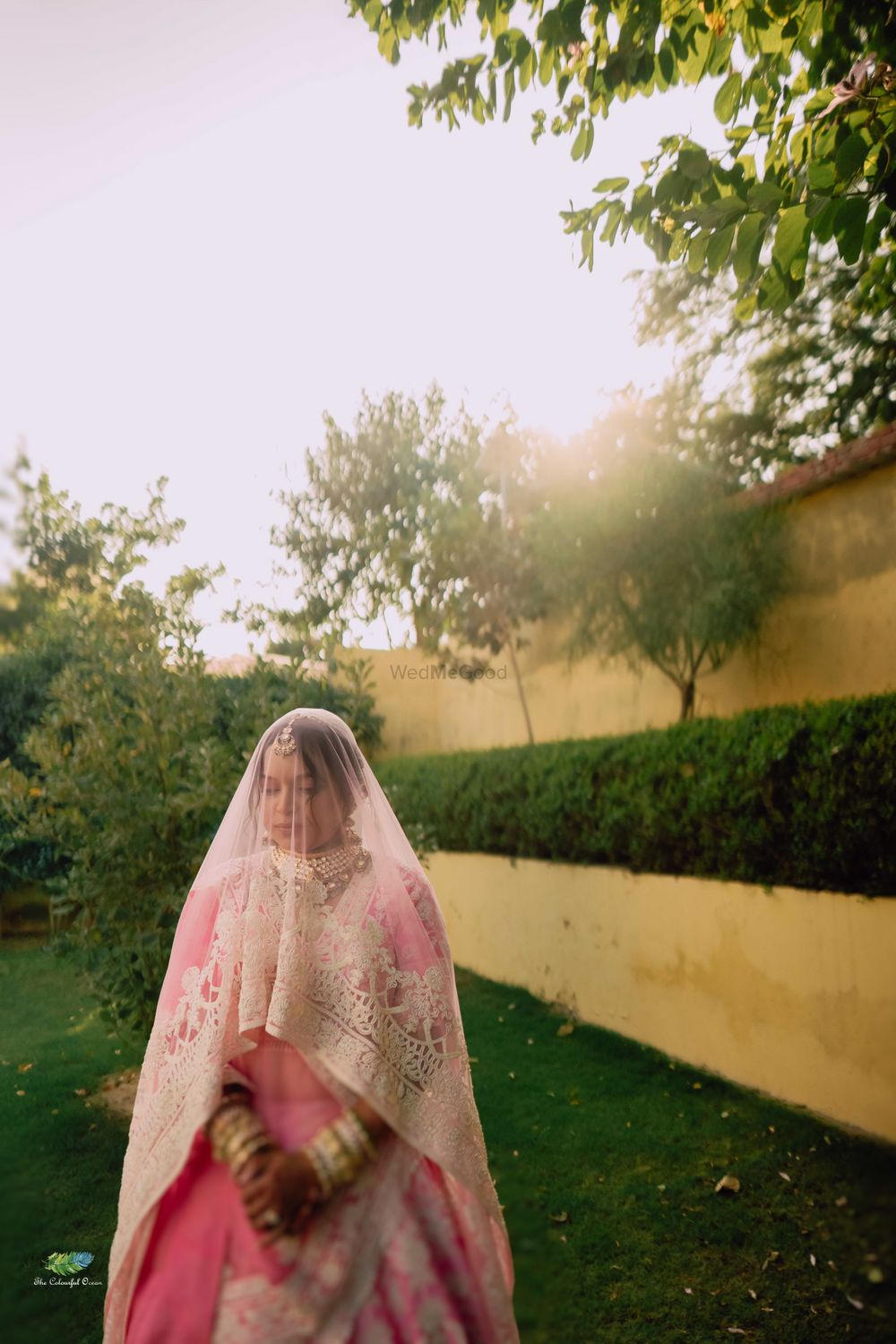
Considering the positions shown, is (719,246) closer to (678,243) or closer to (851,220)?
(678,243)

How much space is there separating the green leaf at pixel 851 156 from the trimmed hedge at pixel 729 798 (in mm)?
2717

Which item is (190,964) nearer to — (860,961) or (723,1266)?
(723,1266)

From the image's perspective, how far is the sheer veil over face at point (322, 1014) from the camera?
6.71 feet

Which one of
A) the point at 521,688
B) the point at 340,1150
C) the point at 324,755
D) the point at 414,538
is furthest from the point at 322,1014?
the point at 414,538

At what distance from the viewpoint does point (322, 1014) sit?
219cm

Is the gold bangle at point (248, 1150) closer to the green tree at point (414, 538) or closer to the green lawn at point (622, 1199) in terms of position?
the green lawn at point (622, 1199)

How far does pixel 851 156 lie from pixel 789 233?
0.27m

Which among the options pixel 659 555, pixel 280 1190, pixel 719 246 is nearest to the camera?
pixel 280 1190

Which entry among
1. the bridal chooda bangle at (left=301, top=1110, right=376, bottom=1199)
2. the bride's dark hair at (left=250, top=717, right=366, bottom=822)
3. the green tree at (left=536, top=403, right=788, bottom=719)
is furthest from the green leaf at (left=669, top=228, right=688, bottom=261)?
the green tree at (left=536, top=403, right=788, bottom=719)

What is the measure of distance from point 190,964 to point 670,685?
7.76 m

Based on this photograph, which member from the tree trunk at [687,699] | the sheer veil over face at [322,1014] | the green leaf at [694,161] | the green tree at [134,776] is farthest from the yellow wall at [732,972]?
the green leaf at [694,161]

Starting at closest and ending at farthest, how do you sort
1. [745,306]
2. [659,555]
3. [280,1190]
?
[280,1190]
[745,306]
[659,555]

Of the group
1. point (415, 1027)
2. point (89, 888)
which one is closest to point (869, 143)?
point (415, 1027)

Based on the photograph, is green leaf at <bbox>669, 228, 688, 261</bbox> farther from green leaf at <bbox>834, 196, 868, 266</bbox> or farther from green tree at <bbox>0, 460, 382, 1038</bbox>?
green tree at <bbox>0, 460, 382, 1038</bbox>
